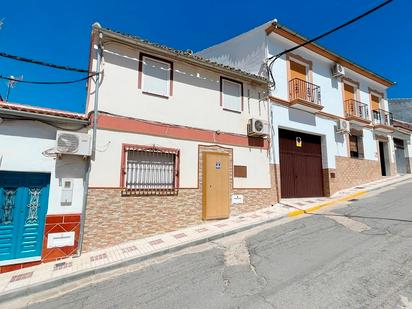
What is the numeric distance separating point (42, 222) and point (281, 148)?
9281mm

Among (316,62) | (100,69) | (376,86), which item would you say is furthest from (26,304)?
(376,86)

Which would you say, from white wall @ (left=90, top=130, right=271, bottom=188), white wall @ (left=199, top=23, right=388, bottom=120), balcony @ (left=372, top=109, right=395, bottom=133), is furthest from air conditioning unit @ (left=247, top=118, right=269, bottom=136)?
balcony @ (left=372, top=109, right=395, bottom=133)

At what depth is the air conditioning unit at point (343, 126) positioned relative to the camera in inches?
526

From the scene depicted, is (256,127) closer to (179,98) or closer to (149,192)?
(179,98)

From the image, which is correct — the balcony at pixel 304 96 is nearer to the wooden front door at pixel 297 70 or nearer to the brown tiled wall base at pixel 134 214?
the wooden front door at pixel 297 70

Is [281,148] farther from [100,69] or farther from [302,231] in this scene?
[100,69]

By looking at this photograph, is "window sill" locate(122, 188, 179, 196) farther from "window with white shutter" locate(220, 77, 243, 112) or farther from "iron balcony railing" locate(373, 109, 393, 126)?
"iron balcony railing" locate(373, 109, 393, 126)

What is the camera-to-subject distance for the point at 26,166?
19.3 feet

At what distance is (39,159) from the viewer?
6051 millimetres

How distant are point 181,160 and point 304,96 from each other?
24.3ft

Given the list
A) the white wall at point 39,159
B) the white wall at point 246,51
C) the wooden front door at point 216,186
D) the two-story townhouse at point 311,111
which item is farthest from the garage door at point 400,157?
the white wall at point 39,159

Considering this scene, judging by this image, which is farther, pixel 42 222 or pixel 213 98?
pixel 213 98

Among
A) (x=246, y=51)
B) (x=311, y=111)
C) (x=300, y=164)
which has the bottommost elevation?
(x=300, y=164)

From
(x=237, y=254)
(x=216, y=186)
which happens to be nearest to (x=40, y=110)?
(x=216, y=186)
